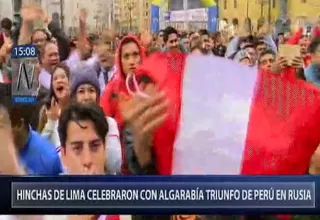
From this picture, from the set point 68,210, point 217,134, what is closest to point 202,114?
point 217,134

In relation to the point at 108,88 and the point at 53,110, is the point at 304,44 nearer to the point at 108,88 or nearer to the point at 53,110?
the point at 108,88

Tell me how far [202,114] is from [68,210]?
0.72 m

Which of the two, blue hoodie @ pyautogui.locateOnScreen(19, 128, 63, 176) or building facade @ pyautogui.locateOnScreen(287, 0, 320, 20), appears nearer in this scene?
building facade @ pyautogui.locateOnScreen(287, 0, 320, 20)

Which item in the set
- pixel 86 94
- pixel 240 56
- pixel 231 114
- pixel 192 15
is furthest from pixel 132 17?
pixel 231 114

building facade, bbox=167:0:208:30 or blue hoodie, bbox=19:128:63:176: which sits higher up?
building facade, bbox=167:0:208:30

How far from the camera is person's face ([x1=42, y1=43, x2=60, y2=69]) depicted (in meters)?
3.55

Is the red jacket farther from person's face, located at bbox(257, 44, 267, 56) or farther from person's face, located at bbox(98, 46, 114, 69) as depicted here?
person's face, located at bbox(257, 44, 267, 56)

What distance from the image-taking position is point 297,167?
Result: 3.58 meters

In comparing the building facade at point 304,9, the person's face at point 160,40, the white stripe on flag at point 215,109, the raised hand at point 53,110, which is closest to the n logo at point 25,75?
the raised hand at point 53,110

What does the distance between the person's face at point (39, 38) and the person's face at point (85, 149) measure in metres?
0.36

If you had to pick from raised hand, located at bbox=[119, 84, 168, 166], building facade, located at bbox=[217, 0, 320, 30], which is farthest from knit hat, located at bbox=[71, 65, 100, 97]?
building facade, located at bbox=[217, 0, 320, 30]

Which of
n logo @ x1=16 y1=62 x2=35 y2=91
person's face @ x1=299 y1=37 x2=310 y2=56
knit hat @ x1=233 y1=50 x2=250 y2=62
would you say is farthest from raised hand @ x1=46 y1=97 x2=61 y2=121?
person's face @ x1=299 y1=37 x2=310 y2=56

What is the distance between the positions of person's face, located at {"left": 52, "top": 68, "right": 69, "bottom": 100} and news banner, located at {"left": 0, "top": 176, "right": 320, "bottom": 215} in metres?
0.36

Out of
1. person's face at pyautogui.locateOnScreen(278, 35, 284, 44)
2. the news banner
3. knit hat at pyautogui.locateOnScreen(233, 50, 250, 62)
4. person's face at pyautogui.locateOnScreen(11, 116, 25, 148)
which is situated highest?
person's face at pyautogui.locateOnScreen(278, 35, 284, 44)
